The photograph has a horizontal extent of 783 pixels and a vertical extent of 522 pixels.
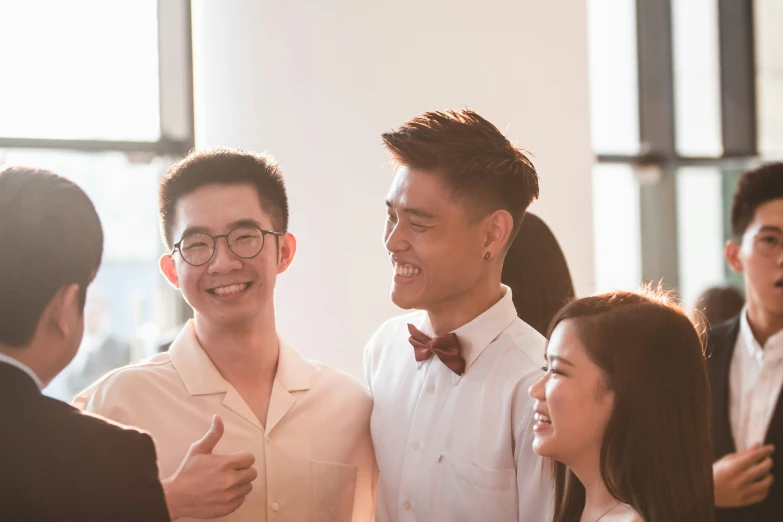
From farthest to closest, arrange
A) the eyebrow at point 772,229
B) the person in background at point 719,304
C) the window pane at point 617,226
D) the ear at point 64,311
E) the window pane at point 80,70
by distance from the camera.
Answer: the window pane at point 617,226
the person in background at point 719,304
the window pane at point 80,70
the eyebrow at point 772,229
the ear at point 64,311

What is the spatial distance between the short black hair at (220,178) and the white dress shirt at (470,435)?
1.58 ft

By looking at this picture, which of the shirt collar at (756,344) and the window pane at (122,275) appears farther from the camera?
the window pane at (122,275)

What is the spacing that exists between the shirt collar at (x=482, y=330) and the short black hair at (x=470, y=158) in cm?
19

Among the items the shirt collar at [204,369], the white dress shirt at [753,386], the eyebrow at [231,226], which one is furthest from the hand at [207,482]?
the white dress shirt at [753,386]

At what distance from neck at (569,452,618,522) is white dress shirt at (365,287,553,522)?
10 centimetres

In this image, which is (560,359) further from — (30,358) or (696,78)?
(696,78)

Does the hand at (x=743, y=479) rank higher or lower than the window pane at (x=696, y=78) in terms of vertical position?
lower

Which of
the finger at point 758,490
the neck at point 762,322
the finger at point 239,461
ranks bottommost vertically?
the finger at point 758,490

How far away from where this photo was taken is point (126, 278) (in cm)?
395

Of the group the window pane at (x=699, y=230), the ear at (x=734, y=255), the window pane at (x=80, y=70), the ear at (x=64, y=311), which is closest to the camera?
the ear at (x=64, y=311)

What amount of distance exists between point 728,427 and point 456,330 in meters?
1.10

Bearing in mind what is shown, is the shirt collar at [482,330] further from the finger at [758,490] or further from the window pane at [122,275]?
the window pane at [122,275]

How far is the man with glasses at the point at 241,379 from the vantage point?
6.95 ft

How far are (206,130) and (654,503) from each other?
2.49m
